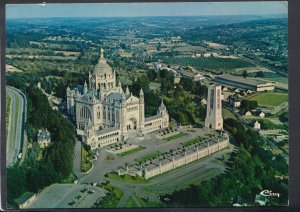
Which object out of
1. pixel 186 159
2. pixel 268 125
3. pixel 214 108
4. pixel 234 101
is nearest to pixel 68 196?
pixel 186 159

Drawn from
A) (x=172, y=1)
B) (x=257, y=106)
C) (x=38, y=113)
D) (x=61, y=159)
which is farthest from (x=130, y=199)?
(x=172, y=1)

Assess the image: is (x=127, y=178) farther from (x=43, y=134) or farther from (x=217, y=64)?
(x=217, y=64)

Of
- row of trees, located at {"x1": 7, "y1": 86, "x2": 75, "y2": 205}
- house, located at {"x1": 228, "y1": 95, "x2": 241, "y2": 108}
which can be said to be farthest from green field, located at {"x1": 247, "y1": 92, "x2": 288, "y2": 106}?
row of trees, located at {"x1": 7, "y1": 86, "x2": 75, "y2": 205}

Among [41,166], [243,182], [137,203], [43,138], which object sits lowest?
[137,203]

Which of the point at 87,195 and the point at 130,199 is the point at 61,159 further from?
the point at 130,199

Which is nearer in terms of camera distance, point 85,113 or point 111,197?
point 111,197
